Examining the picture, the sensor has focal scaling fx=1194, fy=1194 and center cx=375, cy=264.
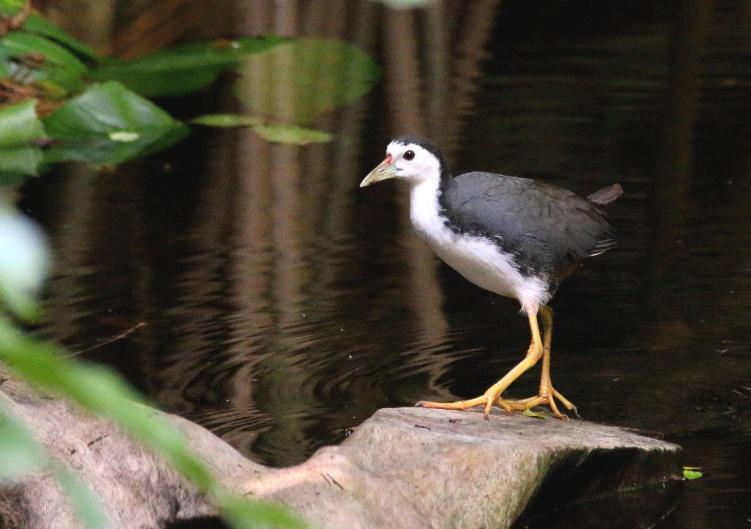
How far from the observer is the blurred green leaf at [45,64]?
803 centimetres

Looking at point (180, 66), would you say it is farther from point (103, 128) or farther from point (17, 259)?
point (17, 259)

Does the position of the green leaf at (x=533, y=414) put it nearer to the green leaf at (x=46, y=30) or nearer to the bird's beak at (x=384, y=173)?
the bird's beak at (x=384, y=173)

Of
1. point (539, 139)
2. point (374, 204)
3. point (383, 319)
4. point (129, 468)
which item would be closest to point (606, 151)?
point (539, 139)

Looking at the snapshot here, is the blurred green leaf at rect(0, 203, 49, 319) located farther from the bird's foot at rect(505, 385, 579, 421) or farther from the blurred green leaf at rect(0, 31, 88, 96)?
the blurred green leaf at rect(0, 31, 88, 96)

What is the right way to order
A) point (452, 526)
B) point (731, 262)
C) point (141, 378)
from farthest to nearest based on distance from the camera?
point (731, 262)
point (141, 378)
point (452, 526)

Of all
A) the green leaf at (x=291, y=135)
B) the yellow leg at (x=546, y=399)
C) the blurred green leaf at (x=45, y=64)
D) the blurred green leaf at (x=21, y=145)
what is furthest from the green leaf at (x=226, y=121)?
the yellow leg at (x=546, y=399)

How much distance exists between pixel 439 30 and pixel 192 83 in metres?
3.19

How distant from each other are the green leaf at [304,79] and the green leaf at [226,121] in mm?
199

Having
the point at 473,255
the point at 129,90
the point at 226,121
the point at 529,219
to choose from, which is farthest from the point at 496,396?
the point at 129,90

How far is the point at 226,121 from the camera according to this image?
8.66 m

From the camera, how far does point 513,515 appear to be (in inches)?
130

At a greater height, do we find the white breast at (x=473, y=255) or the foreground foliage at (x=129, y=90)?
the white breast at (x=473, y=255)

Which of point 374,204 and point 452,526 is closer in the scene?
point 452,526

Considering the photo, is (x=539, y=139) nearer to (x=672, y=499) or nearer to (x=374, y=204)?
(x=374, y=204)
